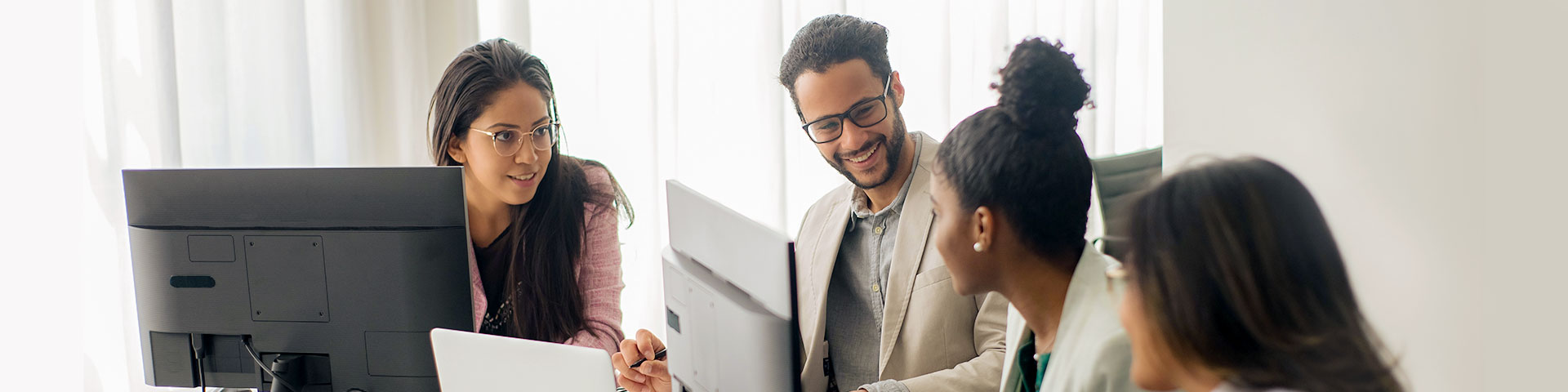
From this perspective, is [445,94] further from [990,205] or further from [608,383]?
[990,205]

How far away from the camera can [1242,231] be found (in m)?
0.62

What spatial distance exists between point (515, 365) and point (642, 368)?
48 cm

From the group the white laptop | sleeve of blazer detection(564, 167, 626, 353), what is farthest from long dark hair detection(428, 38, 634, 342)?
the white laptop

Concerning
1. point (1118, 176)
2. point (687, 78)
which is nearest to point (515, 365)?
point (1118, 176)

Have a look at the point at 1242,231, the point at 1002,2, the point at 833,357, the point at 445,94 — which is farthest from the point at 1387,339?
the point at 1002,2

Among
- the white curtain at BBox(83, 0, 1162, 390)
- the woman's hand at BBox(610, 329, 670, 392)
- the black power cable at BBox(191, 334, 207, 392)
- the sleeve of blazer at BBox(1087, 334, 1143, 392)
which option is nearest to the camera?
the sleeve of blazer at BBox(1087, 334, 1143, 392)

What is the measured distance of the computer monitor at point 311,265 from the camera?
1.33 metres

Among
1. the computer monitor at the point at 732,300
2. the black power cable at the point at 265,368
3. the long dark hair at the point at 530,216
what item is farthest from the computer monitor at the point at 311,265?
the long dark hair at the point at 530,216

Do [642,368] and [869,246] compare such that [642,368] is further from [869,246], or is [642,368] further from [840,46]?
[840,46]

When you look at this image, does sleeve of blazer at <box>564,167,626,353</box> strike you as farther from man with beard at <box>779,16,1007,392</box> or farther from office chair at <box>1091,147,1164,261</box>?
office chair at <box>1091,147,1164,261</box>

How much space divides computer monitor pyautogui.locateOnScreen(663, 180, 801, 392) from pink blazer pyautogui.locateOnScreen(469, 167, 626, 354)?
71 centimetres

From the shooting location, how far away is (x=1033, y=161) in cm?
106

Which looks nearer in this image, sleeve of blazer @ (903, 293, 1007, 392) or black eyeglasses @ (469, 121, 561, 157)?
sleeve of blazer @ (903, 293, 1007, 392)

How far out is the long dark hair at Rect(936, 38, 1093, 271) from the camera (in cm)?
106
